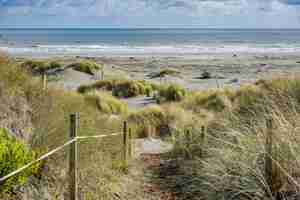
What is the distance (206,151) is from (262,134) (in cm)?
150

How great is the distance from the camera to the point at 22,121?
7062mm

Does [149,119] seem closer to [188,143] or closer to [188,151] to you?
[188,143]

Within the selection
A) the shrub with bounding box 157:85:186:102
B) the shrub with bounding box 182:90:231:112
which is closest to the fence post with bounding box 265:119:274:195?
the shrub with bounding box 182:90:231:112

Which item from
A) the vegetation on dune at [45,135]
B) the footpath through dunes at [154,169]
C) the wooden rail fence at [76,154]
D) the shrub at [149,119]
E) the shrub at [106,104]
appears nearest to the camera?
the wooden rail fence at [76,154]

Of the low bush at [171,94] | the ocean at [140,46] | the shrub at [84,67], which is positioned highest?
the low bush at [171,94]

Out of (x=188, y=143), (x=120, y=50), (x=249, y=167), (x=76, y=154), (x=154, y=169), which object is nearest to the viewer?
(x=76, y=154)

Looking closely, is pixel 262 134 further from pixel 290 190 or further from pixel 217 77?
pixel 217 77

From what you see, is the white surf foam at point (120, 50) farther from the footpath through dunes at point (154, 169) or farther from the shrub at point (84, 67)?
the footpath through dunes at point (154, 169)

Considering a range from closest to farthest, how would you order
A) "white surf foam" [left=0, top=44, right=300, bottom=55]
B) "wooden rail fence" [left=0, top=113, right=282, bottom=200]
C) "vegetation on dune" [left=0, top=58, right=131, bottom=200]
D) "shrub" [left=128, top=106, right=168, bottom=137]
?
"wooden rail fence" [left=0, top=113, right=282, bottom=200], "vegetation on dune" [left=0, top=58, right=131, bottom=200], "shrub" [left=128, top=106, right=168, bottom=137], "white surf foam" [left=0, top=44, right=300, bottom=55]

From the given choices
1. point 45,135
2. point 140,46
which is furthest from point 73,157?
point 140,46

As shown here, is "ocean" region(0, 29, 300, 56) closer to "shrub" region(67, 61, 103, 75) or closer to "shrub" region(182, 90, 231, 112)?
"shrub" region(67, 61, 103, 75)

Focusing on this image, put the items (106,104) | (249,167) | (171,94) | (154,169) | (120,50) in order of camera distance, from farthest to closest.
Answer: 1. (120,50)
2. (171,94)
3. (106,104)
4. (154,169)
5. (249,167)

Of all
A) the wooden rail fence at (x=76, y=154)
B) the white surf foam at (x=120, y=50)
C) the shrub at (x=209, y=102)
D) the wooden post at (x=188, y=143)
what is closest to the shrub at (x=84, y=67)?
the shrub at (x=209, y=102)

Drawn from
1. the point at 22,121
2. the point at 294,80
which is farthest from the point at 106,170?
the point at 294,80
